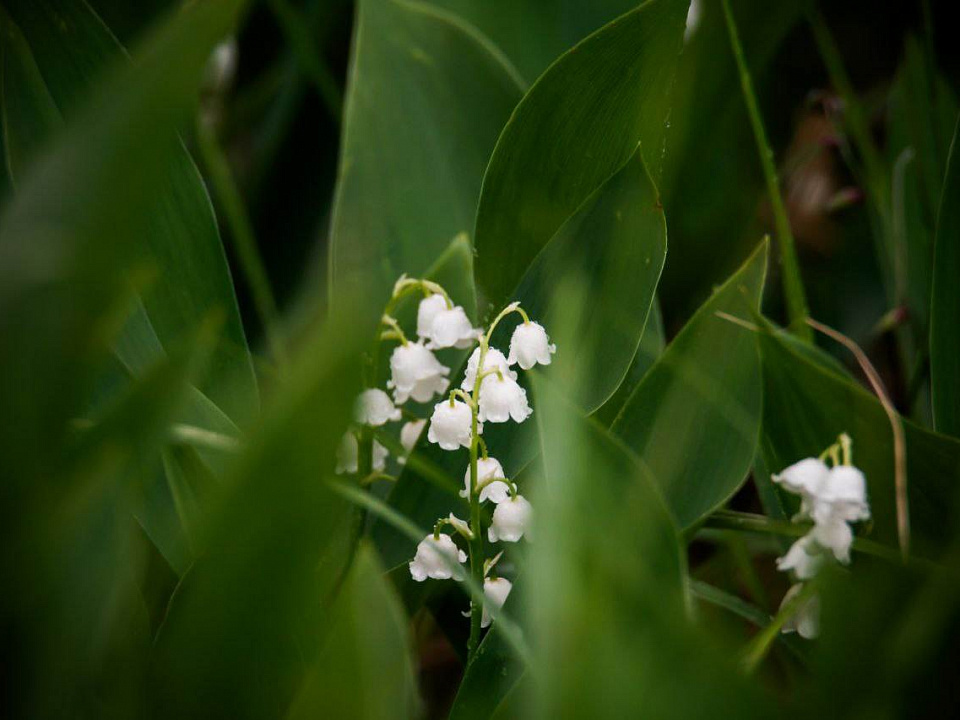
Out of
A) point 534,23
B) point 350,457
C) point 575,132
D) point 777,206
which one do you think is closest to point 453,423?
point 350,457

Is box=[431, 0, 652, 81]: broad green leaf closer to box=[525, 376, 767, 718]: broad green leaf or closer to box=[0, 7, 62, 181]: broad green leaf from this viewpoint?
box=[0, 7, 62, 181]: broad green leaf

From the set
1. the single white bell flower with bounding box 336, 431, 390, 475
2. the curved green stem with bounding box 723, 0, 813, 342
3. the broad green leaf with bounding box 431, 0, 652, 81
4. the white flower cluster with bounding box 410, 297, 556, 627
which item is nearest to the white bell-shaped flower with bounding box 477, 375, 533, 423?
the white flower cluster with bounding box 410, 297, 556, 627

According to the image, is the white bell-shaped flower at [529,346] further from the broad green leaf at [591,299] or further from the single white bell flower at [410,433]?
the single white bell flower at [410,433]

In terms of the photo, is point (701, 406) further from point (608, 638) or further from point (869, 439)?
point (608, 638)

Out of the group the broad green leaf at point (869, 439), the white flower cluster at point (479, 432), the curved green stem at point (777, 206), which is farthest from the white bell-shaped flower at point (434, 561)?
the curved green stem at point (777, 206)

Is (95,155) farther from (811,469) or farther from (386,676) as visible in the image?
A: (811,469)

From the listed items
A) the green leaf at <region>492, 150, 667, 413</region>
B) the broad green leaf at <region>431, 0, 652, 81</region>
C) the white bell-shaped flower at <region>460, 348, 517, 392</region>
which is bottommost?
the white bell-shaped flower at <region>460, 348, 517, 392</region>
